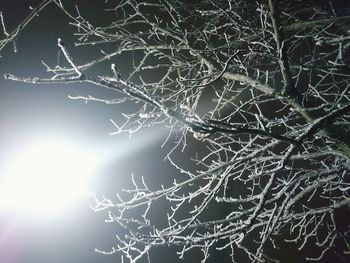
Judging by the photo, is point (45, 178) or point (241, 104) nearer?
point (241, 104)

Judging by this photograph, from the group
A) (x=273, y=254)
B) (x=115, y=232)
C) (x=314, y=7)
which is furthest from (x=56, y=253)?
(x=314, y=7)

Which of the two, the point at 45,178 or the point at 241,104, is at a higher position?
the point at 45,178

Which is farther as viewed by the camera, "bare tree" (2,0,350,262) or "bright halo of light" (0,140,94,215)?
"bright halo of light" (0,140,94,215)

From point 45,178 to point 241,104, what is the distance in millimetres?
2799

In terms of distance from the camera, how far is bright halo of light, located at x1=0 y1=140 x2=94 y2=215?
4770 millimetres

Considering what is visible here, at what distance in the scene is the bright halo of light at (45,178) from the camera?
477cm

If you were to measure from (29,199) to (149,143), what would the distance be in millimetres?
2582

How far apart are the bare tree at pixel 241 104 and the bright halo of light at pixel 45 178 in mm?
554

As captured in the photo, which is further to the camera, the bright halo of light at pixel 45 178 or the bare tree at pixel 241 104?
the bright halo of light at pixel 45 178

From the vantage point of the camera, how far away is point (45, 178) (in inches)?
224

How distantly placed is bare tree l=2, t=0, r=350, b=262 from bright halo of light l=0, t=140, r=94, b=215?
21.8 inches

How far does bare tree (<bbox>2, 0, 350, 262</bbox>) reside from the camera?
3.46 m

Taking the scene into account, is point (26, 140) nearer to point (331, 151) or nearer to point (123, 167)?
point (123, 167)

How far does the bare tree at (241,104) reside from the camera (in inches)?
136
